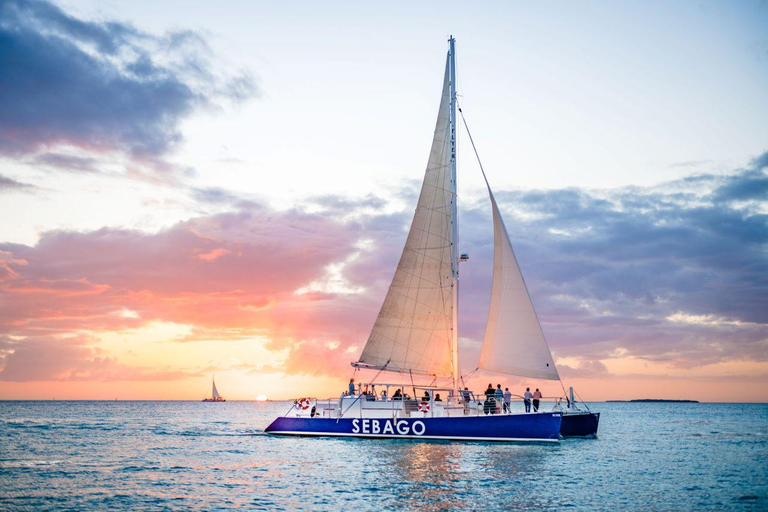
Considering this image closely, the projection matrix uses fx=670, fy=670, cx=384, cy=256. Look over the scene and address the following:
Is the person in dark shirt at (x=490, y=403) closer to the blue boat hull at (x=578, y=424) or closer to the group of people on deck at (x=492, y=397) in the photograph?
the group of people on deck at (x=492, y=397)

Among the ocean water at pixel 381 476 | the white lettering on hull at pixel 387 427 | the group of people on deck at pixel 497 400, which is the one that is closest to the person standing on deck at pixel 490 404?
the group of people on deck at pixel 497 400

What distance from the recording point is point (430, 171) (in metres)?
41.9

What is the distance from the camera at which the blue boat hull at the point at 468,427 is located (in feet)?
120

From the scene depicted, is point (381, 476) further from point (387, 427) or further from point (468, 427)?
point (387, 427)

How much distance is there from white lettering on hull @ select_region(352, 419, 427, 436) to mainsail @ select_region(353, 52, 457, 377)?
3.32 meters

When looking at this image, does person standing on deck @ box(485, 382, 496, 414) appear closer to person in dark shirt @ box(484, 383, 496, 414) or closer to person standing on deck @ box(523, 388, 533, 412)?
person in dark shirt @ box(484, 383, 496, 414)

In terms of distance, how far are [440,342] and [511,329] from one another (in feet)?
14.1

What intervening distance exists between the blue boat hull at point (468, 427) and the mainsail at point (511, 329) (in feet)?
8.23

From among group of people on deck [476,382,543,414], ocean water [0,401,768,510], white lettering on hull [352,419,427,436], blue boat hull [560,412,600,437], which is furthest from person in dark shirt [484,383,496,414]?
blue boat hull [560,412,600,437]

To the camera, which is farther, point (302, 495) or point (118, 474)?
point (118, 474)

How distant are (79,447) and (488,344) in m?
30.1

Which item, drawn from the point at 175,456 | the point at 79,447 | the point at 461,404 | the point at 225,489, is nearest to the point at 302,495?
the point at 225,489

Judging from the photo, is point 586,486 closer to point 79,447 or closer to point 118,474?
point 118,474

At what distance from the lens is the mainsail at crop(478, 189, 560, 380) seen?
37.6m
